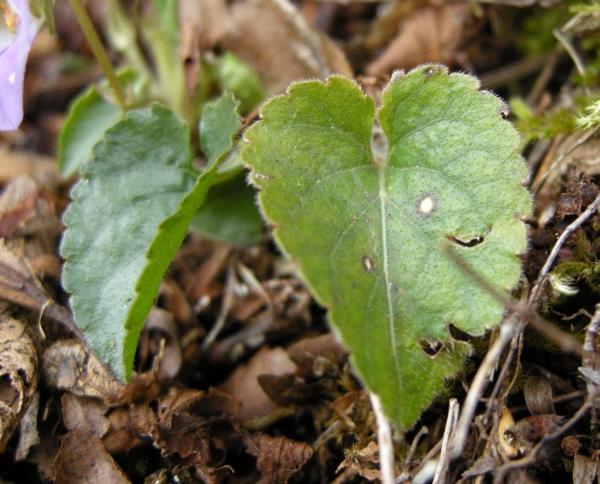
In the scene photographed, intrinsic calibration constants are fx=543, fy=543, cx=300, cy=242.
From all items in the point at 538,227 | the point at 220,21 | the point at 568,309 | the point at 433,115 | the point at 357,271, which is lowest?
the point at 568,309

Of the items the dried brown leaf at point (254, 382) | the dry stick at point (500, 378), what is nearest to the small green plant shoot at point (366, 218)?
the dry stick at point (500, 378)

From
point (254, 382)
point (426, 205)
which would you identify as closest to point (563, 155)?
point (426, 205)

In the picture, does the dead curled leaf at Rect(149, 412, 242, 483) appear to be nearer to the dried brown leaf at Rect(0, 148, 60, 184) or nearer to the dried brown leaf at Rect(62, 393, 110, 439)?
the dried brown leaf at Rect(62, 393, 110, 439)

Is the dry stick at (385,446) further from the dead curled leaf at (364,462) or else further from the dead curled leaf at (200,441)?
the dead curled leaf at (200,441)

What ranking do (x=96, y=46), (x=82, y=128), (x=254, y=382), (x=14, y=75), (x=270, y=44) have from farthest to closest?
(x=270, y=44), (x=82, y=128), (x=96, y=46), (x=254, y=382), (x=14, y=75)

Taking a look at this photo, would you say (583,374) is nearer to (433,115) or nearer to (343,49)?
(433,115)

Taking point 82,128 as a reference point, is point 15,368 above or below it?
below

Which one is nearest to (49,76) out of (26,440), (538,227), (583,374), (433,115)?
(26,440)

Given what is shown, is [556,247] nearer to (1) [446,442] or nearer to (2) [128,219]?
(1) [446,442]
